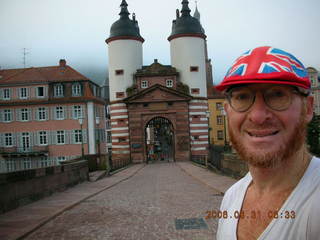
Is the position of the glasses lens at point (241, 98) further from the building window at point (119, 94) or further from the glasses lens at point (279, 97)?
the building window at point (119, 94)

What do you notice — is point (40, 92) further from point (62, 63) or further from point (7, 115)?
point (62, 63)

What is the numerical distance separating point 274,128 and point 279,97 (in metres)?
0.13

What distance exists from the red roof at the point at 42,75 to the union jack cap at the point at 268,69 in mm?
44695

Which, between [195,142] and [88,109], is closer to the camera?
[195,142]

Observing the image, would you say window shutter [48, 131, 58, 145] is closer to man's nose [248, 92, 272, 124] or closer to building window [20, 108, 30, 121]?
building window [20, 108, 30, 121]

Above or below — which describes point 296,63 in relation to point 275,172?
above

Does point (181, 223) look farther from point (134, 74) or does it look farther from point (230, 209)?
point (134, 74)

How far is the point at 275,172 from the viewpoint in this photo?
1.62 m

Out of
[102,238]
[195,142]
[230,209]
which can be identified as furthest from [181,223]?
[195,142]

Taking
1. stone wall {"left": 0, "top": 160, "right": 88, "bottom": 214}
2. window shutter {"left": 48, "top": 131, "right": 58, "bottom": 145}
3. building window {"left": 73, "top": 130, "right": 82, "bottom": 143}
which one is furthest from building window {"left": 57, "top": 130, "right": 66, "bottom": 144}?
stone wall {"left": 0, "top": 160, "right": 88, "bottom": 214}

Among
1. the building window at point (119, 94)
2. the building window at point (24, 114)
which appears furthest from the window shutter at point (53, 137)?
the building window at point (119, 94)

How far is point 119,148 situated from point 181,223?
32.5 meters

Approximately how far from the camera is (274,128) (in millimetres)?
1550

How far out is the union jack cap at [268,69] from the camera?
57.6 inches
